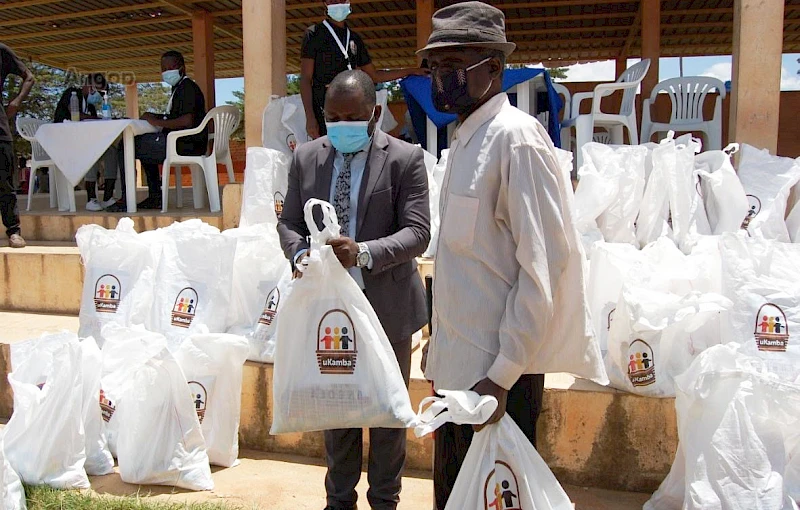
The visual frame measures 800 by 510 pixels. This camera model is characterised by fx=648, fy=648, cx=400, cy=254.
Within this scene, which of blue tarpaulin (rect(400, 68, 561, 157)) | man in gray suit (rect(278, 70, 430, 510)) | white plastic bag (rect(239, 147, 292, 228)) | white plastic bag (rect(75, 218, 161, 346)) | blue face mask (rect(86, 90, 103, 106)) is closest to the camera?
man in gray suit (rect(278, 70, 430, 510))

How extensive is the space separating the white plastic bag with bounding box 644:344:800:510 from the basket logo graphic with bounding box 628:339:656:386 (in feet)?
1.00

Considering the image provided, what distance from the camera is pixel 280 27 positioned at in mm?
5332

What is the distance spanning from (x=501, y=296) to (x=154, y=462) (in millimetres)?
2004

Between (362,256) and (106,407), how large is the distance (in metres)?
1.78

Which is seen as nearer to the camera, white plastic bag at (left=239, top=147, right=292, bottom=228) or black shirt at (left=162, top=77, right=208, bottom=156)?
white plastic bag at (left=239, top=147, right=292, bottom=228)

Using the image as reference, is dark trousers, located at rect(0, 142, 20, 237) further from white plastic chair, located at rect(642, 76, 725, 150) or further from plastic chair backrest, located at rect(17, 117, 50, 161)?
white plastic chair, located at rect(642, 76, 725, 150)

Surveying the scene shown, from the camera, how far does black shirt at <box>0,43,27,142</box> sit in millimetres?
5077

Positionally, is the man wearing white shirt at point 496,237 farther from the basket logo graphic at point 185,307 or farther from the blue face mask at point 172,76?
the blue face mask at point 172,76

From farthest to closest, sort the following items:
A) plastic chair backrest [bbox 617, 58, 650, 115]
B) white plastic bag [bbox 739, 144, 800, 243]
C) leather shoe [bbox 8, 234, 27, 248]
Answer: plastic chair backrest [bbox 617, 58, 650, 115]
leather shoe [bbox 8, 234, 27, 248]
white plastic bag [bbox 739, 144, 800, 243]

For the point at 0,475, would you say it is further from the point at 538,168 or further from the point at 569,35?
the point at 569,35

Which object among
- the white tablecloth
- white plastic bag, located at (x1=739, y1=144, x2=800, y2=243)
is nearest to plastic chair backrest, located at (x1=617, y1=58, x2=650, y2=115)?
white plastic bag, located at (x1=739, y1=144, x2=800, y2=243)

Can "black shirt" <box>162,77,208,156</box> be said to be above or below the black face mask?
above

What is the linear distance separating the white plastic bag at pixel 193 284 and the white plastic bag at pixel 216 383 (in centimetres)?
28

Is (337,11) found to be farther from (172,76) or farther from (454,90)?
(454,90)
